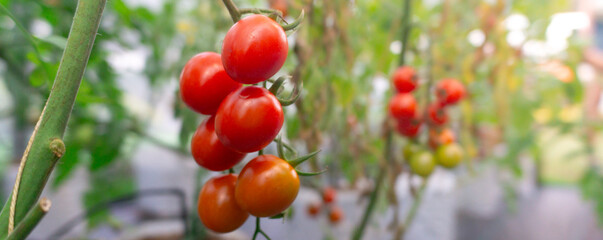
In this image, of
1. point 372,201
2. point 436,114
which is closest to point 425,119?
point 436,114

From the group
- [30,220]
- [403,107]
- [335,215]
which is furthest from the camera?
[335,215]

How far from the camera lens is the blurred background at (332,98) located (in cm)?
43

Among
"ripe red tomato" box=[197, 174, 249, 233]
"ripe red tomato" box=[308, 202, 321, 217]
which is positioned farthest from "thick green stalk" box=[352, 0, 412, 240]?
"ripe red tomato" box=[197, 174, 249, 233]

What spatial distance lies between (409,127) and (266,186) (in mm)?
329

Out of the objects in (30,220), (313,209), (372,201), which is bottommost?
(313,209)

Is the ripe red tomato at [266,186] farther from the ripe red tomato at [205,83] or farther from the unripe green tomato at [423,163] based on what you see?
the unripe green tomato at [423,163]

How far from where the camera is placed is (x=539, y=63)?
0.82m

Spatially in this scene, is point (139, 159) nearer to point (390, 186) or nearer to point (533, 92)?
point (390, 186)

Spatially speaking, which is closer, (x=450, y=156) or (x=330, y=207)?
(x=450, y=156)

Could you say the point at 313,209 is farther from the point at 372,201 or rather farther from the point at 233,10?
the point at 233,10

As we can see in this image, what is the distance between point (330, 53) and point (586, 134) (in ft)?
2.13

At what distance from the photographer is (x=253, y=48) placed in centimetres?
14

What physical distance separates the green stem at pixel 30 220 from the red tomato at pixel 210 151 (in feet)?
0.20

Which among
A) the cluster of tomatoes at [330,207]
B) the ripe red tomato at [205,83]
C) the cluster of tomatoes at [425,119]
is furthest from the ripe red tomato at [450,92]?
the ripe red tomato at [205,83]
